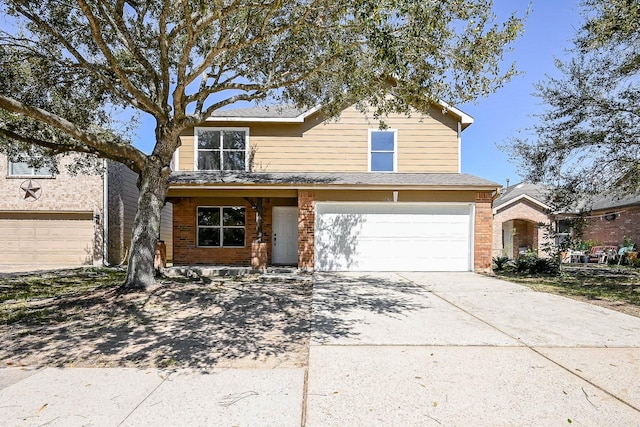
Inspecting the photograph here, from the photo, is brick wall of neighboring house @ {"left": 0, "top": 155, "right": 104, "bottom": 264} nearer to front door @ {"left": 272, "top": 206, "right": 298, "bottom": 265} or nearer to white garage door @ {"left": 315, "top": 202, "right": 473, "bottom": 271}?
front door @ {"left": 272, "top": 206, "right": 298, "bottom": 265}

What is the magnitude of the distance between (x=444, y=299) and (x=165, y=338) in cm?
517

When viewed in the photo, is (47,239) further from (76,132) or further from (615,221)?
(615,221)

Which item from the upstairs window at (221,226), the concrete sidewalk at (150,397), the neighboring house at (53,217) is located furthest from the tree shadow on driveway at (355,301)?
the neighboring house at (53,217)

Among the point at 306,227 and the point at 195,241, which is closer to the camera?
the point at 306,227

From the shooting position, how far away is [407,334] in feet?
16.2

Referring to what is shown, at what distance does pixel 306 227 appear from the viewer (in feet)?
37.5

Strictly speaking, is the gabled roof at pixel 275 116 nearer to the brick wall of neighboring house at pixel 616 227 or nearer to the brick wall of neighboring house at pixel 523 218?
the brick wall of neighboring house at pixel 523 218

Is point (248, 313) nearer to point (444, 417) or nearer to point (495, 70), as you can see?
point (444, 417)

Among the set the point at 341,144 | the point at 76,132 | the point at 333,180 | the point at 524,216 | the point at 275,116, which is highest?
the point at 275,116

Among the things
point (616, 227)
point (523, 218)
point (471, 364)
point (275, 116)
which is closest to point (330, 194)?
point (275, 116)

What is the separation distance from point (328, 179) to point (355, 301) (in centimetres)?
511

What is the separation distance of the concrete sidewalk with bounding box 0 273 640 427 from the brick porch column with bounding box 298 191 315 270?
5.97 meters

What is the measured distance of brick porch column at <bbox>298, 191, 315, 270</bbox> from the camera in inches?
448

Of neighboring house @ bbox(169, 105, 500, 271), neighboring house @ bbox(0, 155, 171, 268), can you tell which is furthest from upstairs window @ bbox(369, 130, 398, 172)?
neighboring house @ bbox(0, 155, 171, 268)
